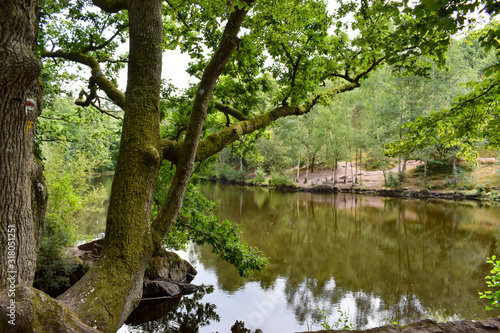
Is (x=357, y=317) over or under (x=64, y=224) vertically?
under

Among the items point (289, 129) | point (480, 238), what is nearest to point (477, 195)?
point (480, 238)

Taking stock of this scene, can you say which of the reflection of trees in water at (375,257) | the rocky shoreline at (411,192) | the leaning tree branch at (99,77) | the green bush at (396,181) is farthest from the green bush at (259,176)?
the leaning tree branch at (99,77)

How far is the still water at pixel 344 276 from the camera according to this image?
6.87m

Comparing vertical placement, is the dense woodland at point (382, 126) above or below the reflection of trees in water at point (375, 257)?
above

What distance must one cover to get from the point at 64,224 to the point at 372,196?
983 inches

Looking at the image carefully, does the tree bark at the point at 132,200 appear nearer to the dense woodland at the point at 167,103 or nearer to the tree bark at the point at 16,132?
the dense woodland at the point at 167,103

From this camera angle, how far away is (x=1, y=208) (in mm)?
1930

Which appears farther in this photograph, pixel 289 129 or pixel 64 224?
pixel 289 129

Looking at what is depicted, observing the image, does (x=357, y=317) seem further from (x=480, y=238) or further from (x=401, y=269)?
(x=480, y=238)

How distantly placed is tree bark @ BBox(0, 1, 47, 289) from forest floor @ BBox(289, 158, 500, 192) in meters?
28.3

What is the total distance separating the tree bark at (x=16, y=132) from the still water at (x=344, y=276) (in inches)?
208

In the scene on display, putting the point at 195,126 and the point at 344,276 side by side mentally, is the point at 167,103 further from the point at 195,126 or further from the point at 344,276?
the point at 344,276

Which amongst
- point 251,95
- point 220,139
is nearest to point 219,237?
Result: point 220,139

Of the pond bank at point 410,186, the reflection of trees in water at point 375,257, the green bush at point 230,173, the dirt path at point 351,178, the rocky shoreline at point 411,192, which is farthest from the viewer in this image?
the green bush at point 230,173
